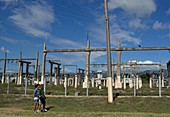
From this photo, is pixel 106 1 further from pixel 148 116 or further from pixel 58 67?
pixel 58 67

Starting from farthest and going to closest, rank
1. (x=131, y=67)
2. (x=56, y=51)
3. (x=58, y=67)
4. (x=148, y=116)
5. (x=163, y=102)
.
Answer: (x=58, y=67) < (x=131, y=67) < (x=56, y=51) < (x=163, y=102) < (x=148, y=116)

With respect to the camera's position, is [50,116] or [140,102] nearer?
[50,116]

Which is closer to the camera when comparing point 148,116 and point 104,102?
point 148,116

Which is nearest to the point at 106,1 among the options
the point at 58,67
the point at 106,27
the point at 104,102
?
the point at 106,27

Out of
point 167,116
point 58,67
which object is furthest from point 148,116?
point 58,67

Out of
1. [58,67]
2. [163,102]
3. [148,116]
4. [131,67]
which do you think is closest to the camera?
[148,116]

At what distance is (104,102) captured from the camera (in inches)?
781

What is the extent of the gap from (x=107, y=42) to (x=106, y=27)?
106 cm

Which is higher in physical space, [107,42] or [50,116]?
[107,42]

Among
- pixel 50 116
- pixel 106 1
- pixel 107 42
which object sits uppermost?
pixel 106 1

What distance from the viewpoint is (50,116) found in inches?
528

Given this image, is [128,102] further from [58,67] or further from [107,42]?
[58,67]

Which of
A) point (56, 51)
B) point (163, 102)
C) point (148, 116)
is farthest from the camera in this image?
point (56, 51)

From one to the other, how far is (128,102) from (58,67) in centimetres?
3985
